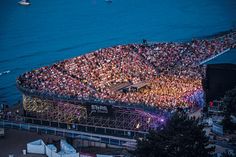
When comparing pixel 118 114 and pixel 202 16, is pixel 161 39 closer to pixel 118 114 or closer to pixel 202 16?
pixel 202 16

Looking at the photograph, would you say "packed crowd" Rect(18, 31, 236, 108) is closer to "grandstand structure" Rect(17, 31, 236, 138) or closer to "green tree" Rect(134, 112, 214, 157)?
"grandstand structure" Rect(17, 31, 236, 138)

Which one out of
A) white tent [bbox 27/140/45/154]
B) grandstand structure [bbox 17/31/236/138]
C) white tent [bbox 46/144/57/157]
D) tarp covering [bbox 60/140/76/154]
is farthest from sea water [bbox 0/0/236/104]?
white tent [bbox 46/144/57/157]

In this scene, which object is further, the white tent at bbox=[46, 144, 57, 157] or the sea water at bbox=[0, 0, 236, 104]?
the sea water at bbox=[0, 0, 236, 104]

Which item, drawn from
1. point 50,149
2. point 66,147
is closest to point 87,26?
point 66,147

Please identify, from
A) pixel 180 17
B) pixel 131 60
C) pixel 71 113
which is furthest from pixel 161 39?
pixel 71 113

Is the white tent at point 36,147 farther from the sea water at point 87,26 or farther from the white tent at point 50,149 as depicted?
the sea water at point 87,26
